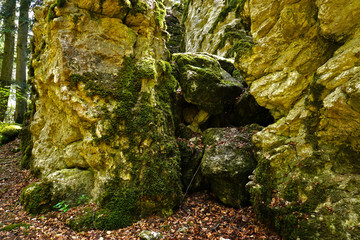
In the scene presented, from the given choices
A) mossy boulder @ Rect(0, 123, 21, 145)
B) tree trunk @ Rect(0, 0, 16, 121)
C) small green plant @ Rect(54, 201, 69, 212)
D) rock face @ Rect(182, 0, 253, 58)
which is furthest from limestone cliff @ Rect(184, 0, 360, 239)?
tree trunk @ Rect(0, 0, 16, 121)

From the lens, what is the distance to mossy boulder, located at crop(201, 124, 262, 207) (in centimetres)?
654

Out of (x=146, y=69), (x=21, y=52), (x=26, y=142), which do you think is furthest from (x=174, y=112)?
(x=21, y=52)

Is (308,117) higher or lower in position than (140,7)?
lower

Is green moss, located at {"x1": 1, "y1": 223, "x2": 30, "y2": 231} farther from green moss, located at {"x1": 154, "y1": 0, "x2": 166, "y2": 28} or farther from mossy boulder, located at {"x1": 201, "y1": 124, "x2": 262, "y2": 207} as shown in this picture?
green moss, located at {"x1": 154, "y1": 0, "x2": 166, "y2": 28}

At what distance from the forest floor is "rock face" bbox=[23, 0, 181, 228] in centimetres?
39

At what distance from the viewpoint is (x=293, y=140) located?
5.36 metres

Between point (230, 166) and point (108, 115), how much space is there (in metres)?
4.75

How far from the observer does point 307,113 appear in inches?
206

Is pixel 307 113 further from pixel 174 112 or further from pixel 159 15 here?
pixel 159 15

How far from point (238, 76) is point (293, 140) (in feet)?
20.1

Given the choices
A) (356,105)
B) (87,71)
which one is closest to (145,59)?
(87,71)

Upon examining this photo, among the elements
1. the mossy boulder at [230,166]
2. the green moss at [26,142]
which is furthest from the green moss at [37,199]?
the mossy boulder at [230,166]

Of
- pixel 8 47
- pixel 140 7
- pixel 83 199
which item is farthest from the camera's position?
pixel 8 47

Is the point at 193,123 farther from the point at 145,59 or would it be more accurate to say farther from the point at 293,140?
the point at 293,140
